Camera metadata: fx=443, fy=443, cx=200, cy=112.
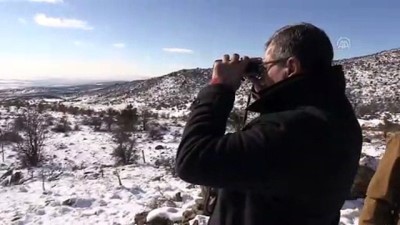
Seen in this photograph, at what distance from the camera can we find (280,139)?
1.40 m

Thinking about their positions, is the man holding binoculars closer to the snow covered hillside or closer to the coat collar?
the coat collar

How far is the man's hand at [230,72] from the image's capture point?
5.26ft

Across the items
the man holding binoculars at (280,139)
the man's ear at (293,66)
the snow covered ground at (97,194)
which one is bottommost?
the snow covered ground at (97,194)

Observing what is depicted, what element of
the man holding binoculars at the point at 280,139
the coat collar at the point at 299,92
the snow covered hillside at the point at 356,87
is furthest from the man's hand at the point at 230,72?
the snow covered hillside at the point at 356,87

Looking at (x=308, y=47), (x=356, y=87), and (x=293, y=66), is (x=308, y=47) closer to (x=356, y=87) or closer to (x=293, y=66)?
(x=293, y=66)

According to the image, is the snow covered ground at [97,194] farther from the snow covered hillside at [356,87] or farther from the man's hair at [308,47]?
the snow covered hillside at [356,87]

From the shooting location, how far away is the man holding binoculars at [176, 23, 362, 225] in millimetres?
1411

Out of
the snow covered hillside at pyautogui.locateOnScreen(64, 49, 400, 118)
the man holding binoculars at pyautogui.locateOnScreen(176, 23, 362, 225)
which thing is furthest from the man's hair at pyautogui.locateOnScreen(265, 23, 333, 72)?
the snow covered hillside at pyautogui.locateOnScreen(64, 49, 400, 118)

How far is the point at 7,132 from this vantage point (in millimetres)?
21625

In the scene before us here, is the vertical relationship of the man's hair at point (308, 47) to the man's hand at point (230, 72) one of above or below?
above

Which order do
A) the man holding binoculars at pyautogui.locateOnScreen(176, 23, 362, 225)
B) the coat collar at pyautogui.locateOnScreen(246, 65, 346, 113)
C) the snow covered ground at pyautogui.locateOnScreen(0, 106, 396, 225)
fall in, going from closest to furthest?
the man holding binoculars at pyautogui.locateOnScreen(176, 23, 362, 225)
the coat collar at pyautogui.locateOnScreen(246, 65, 346, 113)
the snow covered ground at pyautogui.locateOnScreen(0, 106, 396, 225)

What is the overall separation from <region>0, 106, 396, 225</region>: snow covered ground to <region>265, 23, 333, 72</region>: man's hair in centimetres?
492

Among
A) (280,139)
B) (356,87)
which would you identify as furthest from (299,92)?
(356,87)

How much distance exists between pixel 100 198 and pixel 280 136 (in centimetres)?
930
